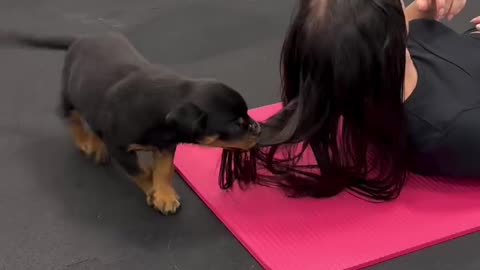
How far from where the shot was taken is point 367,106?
4.25 feet

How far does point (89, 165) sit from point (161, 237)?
33 centimetres

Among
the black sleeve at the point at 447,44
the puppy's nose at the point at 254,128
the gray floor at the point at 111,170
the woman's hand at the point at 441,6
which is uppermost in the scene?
the woman's hand at the point at 441,6

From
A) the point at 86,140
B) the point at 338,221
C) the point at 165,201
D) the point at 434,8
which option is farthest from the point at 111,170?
the point at 434,8

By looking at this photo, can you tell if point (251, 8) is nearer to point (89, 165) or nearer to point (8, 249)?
point (89, 165)

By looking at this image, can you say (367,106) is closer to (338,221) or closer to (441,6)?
(338,221)

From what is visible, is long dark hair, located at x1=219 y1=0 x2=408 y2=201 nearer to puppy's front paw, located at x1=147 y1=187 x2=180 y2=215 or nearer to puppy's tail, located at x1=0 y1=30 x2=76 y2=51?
puppy's front paw, located at x1=147 y1=187 x2=180 y2=215

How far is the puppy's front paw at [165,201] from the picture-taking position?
1.43m

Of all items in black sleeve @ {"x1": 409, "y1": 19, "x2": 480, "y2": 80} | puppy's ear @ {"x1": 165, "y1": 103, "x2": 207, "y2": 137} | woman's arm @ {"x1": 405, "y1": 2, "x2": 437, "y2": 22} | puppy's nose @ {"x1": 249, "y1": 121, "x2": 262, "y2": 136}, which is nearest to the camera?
puppy's ear @ {"x1": 165, "y1": 103, "x2": 207, "y2": 137}

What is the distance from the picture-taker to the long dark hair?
1.21 m

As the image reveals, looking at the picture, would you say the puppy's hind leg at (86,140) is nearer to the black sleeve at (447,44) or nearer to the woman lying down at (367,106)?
the woman lying down at (367,106)

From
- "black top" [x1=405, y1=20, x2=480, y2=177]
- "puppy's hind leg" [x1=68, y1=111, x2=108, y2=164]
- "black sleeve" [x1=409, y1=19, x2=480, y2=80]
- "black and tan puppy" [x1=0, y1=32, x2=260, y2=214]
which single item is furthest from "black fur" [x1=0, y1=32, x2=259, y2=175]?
"black sleeve" [x1=409, y1=19, x2=480, y2=80]

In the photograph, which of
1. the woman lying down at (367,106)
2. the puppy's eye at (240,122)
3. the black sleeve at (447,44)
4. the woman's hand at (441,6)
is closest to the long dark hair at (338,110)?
the woman lying down at (367,106)

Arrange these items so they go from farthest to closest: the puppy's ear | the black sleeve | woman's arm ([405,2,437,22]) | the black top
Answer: woman's arm ([405,2,437,22]) → the black sleeve → the black top → the puppy's ear

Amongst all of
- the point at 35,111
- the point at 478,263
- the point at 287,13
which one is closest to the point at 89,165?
the point at 35,111
